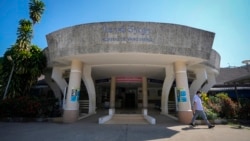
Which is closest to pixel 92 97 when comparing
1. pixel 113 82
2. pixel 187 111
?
pixel 113 82

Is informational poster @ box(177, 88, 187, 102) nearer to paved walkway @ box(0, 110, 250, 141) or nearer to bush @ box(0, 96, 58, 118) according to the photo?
paved walkway @ box(0, 110, 250, 141)

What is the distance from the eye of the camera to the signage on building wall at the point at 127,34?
34.4ft

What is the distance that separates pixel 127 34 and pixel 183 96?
6.07 metres

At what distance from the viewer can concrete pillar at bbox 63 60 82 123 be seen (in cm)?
1142

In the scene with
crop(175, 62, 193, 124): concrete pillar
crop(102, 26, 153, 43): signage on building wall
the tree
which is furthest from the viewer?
the tree

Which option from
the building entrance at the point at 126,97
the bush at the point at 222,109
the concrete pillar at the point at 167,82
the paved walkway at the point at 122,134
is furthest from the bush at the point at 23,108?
the building entrance at the point at 126,97

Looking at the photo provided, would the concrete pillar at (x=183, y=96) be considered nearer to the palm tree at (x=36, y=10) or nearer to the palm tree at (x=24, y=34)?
the palm tree at (x=24, y=34)

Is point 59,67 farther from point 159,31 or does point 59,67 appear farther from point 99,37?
point 159,31

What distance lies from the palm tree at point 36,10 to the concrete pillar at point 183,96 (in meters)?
20.7

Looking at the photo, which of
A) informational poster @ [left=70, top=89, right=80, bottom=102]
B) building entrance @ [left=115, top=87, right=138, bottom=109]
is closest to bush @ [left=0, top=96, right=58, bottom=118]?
informational poster @ [left=70, top=89, right=80, bottom=102]

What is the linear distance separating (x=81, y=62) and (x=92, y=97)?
3912 millimetres

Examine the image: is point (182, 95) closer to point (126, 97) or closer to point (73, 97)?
point (73, 97)

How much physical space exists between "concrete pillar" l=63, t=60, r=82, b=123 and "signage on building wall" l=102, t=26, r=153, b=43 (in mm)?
3460

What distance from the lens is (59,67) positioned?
604 inches
